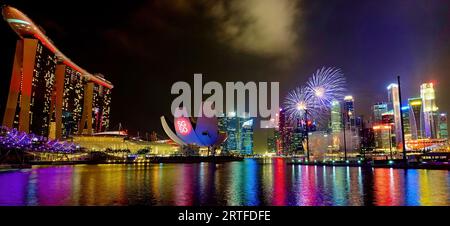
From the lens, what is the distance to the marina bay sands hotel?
71.0 metres

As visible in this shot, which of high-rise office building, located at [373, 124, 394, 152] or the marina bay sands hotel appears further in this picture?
high-rise office building, located at [373, 124, 394, 152]

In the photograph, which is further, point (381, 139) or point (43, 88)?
point (381, 139)

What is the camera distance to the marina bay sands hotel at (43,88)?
233 feet

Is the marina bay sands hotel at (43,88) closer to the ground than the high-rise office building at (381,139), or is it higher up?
higher up

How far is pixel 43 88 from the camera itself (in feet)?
282

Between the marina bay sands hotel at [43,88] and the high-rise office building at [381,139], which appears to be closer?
the marina bay sands hotel at [43,88]

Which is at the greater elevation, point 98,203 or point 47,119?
point 47,119

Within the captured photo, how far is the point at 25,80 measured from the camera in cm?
7288

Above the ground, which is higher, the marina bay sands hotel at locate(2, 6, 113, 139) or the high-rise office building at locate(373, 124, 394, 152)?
the marina bay sands hotel at locate(2, 6, 113, 139)

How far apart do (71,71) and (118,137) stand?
3960 cm

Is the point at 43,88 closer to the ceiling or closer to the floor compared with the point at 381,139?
closer to the ceiling

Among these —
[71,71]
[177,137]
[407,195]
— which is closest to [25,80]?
[177,137]
